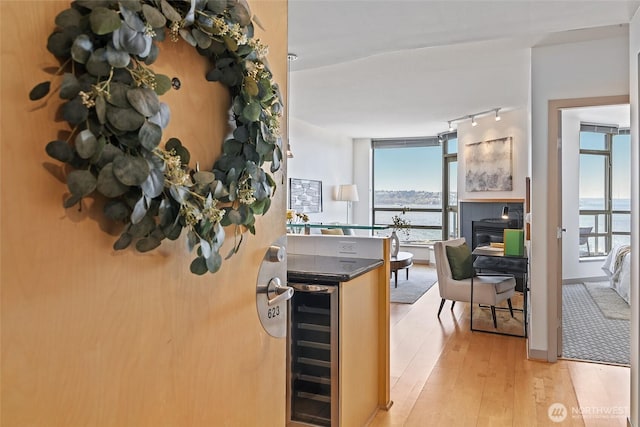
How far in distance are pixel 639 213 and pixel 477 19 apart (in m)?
1.41

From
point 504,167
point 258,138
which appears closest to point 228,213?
point 258,138

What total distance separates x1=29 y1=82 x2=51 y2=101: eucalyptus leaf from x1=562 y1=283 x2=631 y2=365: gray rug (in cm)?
416

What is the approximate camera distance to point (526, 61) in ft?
13.8

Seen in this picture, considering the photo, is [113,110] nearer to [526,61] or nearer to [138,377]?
[138,377]

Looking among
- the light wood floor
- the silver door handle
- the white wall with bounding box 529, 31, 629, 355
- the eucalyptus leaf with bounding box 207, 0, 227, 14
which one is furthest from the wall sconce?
the eucalyptus leaf with bounding box 207, 0, 227, 14

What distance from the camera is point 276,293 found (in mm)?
1302

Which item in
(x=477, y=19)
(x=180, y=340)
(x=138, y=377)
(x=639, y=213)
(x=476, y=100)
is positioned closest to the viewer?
(x=138, y=377)

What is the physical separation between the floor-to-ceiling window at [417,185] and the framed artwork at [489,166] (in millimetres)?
1302

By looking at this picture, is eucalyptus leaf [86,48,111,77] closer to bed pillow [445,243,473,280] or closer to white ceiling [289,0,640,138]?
white ceiling [289,0,640,138]

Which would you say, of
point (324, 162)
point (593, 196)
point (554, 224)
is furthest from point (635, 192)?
point (324, 162)

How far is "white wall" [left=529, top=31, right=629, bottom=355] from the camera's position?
3.35 metres

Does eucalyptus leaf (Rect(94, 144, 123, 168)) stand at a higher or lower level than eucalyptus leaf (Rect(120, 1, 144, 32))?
lower

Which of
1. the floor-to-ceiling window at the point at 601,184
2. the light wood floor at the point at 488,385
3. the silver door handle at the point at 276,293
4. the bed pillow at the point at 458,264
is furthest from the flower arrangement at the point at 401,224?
the silver door handle at the point at 276,293

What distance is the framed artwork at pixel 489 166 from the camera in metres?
6.63
